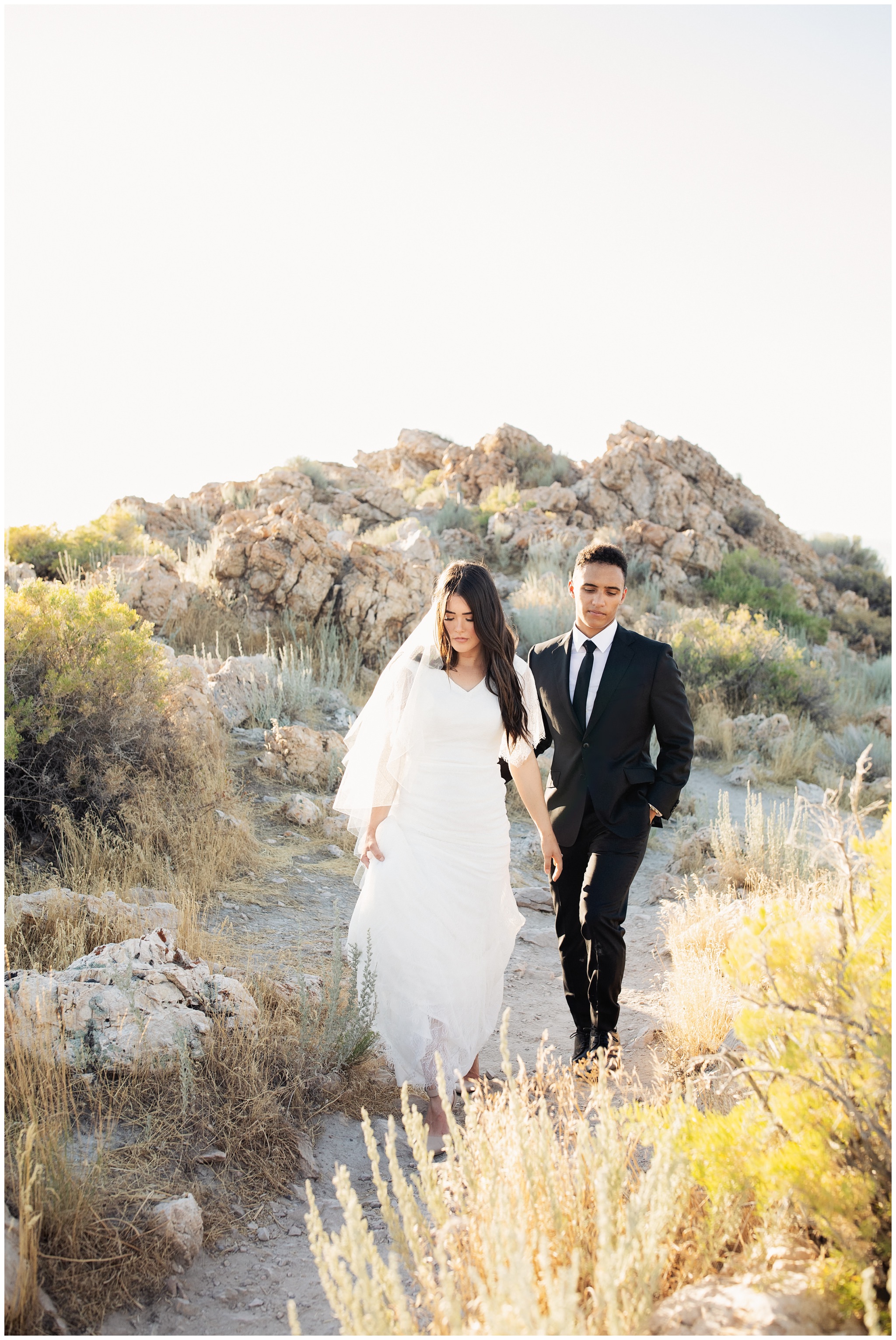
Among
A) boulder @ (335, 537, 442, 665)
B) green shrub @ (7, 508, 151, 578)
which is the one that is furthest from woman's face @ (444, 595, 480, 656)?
green shrub @ (7, 508, 151, 578)

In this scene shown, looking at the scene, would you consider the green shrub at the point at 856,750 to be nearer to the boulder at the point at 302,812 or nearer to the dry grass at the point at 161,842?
the boulder at the point at 302,812

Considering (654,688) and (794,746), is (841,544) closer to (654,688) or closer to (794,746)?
(794,746)

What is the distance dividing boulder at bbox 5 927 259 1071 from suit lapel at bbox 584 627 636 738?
6.59 feet

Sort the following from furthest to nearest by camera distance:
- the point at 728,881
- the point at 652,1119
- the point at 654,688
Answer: the point at 728,881 → the point at 654,688 → the point at 652,1119

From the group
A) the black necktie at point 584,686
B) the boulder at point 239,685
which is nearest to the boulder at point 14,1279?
the black necktie at point 584,686

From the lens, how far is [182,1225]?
8.77 feet

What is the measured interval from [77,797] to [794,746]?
838 cm

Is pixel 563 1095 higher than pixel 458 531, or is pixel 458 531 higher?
pixel 458 531

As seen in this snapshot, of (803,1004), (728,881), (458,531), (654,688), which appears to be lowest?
(728,881)

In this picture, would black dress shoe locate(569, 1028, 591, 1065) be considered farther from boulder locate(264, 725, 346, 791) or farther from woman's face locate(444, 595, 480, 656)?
boulder locate(264, 725, 346, 791)

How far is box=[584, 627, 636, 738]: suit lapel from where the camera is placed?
409 cm

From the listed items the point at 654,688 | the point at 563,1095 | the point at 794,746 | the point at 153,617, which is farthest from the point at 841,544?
the point at 563,1095

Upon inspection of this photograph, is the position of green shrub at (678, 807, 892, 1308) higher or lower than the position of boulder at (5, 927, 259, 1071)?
higher

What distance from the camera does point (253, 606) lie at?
11484 millimetres
